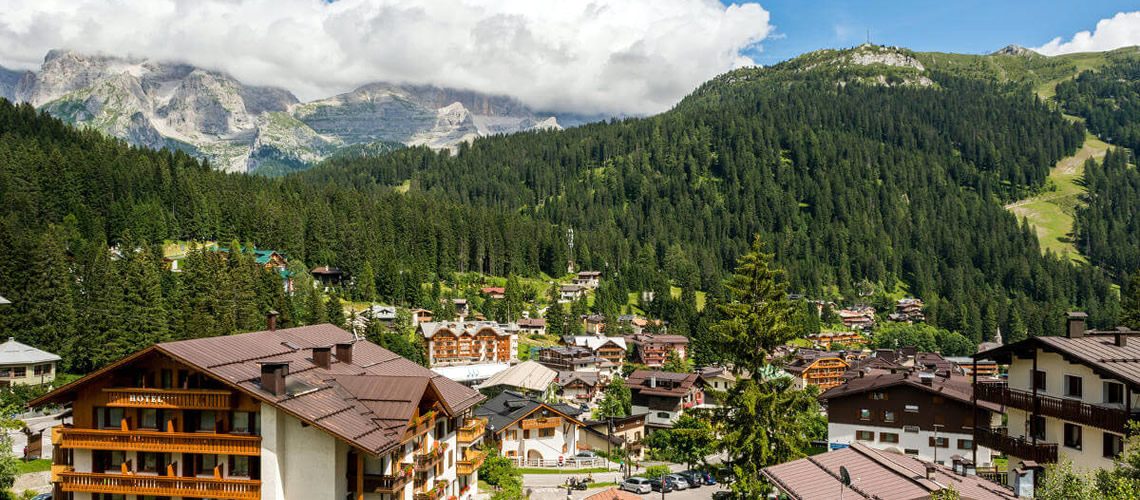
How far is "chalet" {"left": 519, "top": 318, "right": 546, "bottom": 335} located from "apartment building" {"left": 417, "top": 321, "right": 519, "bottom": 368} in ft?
69.9

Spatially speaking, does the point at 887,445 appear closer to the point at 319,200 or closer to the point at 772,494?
the point at 772,494

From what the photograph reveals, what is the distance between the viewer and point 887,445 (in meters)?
56.9

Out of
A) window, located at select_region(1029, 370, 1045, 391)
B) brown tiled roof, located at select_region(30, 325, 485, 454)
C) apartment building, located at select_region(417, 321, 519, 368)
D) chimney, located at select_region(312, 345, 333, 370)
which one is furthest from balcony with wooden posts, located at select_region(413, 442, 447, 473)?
apartment building, located at select_region(417, 321, 519, 368)

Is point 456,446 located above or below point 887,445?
above

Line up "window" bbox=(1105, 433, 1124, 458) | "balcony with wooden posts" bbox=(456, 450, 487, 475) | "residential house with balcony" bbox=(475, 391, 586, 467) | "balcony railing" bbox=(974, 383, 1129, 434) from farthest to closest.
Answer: "residential house with balcony" bbox=(475, 391, 586, 467)
"balcony with wooden posts" bbox=(456, 450, 487, 475)
"window" bbox=(1105, 433, 1124, 458)
"balcony railing" bbox=(974, 383, 1129, 434)

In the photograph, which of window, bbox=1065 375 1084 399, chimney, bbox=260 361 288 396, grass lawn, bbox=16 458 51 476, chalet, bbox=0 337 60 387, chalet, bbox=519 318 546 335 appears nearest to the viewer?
chimney, bbox=260 361 288 396

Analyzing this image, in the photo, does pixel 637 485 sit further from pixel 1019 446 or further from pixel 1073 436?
pixel 1073 436

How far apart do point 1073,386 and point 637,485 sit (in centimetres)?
3171

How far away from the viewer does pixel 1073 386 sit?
29266 mm

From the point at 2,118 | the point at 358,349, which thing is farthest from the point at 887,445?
the point at 2,118

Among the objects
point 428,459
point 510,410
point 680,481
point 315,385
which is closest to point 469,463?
point 428,459

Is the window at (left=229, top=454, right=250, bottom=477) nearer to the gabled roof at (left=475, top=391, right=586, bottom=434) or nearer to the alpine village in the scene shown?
the alpine village

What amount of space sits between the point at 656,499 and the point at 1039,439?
27731mm

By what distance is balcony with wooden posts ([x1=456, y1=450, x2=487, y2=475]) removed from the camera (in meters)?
38.0
